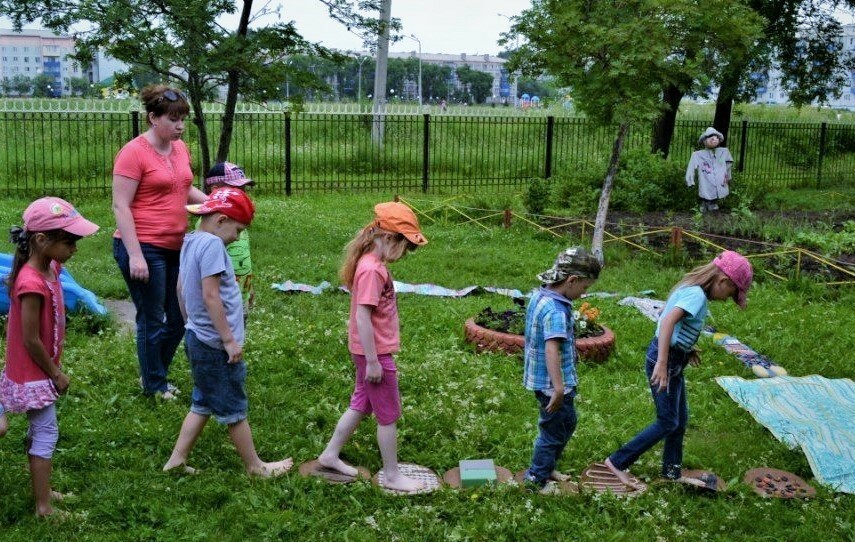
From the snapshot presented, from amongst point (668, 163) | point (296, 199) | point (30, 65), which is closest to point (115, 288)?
point (296, 199)

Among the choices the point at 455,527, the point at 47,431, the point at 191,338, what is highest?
the point at 191,338

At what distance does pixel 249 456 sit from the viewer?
13.5ft

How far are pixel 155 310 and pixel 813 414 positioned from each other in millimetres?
4026

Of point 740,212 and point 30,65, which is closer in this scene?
point 740,212

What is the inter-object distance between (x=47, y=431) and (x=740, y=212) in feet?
35.5

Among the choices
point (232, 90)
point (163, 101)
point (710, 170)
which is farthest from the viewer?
point (710, 170)

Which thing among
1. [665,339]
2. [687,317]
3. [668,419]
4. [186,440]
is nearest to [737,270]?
[687,317]

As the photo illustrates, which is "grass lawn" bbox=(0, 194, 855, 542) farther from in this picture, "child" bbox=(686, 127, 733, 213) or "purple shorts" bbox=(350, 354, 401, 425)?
"child" bbox=(686, 127, 733, 213)

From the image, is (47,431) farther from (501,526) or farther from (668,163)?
(668,163)

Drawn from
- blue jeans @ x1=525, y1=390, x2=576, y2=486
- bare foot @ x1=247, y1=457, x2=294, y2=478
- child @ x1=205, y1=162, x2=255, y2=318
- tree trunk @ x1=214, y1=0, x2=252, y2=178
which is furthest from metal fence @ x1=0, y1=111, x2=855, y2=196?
bare foot @ x1=247, y1=457, x2=294, y2=478

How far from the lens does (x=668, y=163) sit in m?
14.5

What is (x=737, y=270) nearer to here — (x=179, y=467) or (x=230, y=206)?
(x=230, y=206)

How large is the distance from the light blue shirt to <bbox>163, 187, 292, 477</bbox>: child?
1978 mm

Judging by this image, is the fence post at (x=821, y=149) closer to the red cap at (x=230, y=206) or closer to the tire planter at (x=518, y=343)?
the tire planter at (x=518, y=343)
